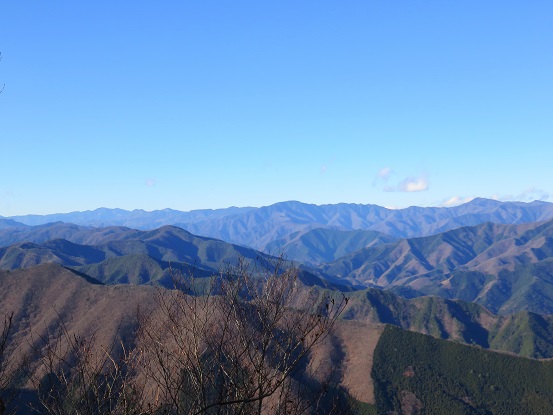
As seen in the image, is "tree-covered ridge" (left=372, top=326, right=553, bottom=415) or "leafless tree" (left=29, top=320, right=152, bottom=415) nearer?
"leafless tree" (left=29, top=320, right=152, bottom=415)

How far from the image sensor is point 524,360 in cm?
13812

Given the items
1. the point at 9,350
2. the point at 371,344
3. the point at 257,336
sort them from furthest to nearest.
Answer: the point at 371,344
the point at 9,350
the point at 257,336

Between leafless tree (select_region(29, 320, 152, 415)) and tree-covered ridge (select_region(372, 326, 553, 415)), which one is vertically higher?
leafless tree (select_region(29, 320, 152, 415))

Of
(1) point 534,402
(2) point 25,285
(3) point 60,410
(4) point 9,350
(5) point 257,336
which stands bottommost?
(1) point 534,402

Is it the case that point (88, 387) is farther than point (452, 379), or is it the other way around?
point (452, 379)

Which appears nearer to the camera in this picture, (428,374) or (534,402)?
(534,402)

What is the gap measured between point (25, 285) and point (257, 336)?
15256 cm

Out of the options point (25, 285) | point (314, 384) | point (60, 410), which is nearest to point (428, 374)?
point (314, 384)

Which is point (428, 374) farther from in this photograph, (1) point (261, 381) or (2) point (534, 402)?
(1) point (261, 381)

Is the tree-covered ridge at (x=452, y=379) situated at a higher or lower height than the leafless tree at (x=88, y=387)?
lower

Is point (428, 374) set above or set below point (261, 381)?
below

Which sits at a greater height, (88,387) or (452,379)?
(88,387)

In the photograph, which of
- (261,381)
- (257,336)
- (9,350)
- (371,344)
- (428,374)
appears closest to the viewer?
(261,381)

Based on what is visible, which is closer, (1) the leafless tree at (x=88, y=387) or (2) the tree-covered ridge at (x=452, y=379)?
(1) the leafless tree at (x=88, y=387)
